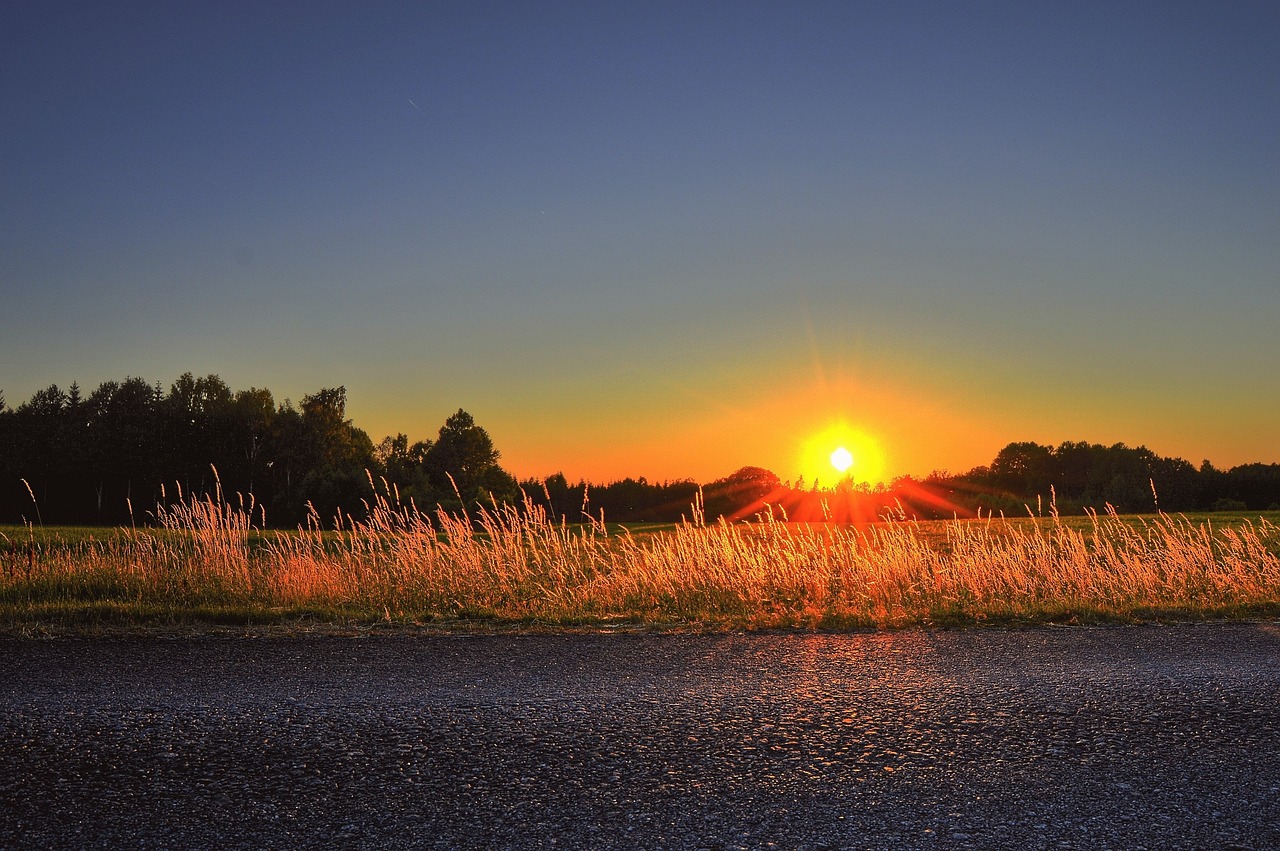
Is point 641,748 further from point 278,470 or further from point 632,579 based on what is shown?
point 278,470

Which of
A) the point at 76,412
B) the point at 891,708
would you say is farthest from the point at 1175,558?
the point at 76,412

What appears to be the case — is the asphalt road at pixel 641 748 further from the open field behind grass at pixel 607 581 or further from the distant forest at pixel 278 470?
the distant forest at pixel 278 470

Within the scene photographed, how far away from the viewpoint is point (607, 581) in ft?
34.5

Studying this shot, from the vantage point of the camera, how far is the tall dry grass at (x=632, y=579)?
9281 millimetres

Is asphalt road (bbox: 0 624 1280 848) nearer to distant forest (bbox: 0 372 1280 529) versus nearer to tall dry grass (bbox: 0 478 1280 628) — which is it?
tall dry grass (bbox: 0 478 1280 628)

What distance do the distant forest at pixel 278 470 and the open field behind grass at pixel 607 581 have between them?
1441 inches

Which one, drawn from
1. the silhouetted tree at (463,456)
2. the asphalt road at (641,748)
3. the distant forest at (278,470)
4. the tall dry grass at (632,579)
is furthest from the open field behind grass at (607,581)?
the silhouetted tree at (463,456)

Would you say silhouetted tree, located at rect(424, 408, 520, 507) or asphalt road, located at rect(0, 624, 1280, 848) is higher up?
silhouetted tree, located at rect(424, 408, 520, 507)

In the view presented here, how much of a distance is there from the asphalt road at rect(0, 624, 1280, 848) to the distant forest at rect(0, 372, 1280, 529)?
42.5 meters

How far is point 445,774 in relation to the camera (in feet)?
13.1

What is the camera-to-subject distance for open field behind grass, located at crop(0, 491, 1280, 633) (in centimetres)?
902

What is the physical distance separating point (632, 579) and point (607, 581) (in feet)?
0.96

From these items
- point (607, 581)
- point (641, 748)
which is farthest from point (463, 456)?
point (641, 748)

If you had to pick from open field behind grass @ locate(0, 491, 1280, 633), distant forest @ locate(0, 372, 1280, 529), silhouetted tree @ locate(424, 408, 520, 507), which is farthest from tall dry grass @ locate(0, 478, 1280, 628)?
silhouetted tree @ locate(424, 408, 520, 507)
